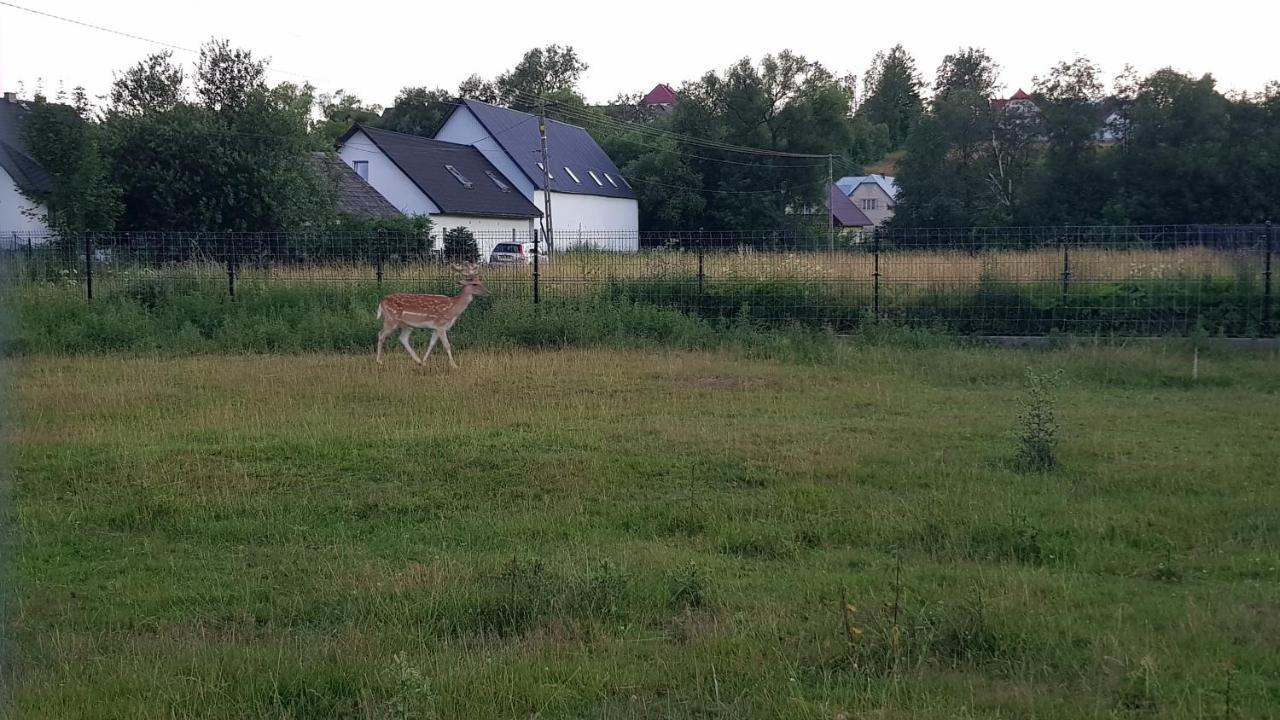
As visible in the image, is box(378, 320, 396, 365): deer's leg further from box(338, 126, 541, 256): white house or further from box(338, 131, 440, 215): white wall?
box(338, 131, 440, 215): white wall

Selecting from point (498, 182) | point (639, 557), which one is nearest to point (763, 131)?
point (498, 182)

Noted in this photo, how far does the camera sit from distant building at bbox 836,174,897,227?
94688 mm

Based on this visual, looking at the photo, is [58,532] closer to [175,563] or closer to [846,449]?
[175,563]

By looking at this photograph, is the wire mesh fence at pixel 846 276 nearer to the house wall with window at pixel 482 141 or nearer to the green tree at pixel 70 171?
the green tree at pixel 70 171

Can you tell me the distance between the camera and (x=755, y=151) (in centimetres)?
5878

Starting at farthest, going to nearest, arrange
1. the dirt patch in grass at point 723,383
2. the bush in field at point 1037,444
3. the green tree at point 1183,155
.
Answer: the green tree at point 1183,155
the dirt patch in grass at point 723,383
the bush in field at point 1037,444

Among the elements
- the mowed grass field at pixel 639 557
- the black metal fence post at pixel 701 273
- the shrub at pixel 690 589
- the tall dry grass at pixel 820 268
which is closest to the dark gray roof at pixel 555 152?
the tall dry grass at pixel 820 268

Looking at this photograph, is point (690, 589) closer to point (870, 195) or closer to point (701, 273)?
point (701, 273)

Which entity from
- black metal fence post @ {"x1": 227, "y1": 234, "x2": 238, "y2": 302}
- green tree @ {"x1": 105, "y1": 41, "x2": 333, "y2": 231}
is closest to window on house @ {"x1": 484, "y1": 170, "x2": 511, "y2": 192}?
green tree @ {"x1": 105, "y1": 41, "x2": 333, "y2": 231}

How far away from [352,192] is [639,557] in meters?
40.0

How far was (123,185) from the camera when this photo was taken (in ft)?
107

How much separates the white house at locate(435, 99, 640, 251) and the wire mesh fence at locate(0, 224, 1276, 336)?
3130 centimetres

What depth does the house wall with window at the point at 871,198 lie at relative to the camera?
313 ft

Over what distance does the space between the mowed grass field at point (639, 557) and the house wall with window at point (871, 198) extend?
84876 mm
